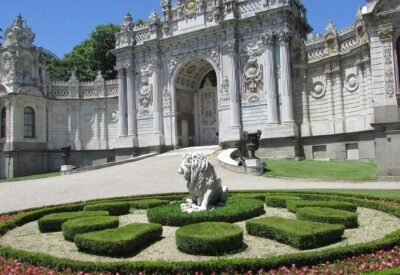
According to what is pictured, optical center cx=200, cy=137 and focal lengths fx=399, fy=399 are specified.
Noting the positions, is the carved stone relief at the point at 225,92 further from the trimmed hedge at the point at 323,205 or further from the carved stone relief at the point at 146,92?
the trimmed hedge at the point at 323,205

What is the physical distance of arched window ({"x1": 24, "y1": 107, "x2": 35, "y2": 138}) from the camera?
131ft

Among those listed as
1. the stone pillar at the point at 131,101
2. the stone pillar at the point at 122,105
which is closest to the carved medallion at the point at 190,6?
the stone pillar at the point at 131,101

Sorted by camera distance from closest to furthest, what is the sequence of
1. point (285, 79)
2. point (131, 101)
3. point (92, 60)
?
point (285, 79), point (131, 101), point (92, 60)

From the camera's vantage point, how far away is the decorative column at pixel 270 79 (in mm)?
32312

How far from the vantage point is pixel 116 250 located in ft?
24.7

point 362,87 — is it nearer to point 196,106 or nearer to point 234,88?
point 234,88

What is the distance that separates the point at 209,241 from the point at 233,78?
92.4 ft

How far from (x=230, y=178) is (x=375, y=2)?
479 inches

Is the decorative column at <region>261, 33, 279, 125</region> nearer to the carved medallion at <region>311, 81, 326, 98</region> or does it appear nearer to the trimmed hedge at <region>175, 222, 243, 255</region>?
the carved medallion at <region>311, 81, 326, 98</region>

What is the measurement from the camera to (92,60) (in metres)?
53.5

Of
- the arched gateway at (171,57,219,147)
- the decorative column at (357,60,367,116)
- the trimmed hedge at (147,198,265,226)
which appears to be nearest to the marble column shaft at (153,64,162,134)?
the arched gateway at (171,57,219,147)

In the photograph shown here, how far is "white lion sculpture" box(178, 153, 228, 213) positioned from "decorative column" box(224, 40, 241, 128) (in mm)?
23486

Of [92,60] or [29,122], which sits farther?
[92,60]

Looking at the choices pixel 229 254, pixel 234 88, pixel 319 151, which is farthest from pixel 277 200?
pixel 234 88
